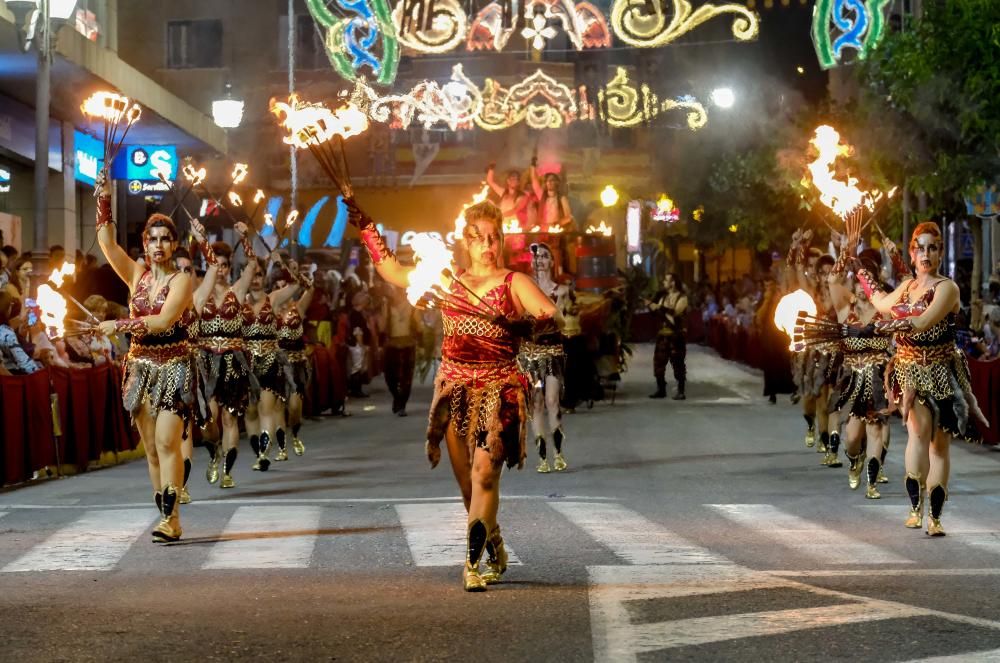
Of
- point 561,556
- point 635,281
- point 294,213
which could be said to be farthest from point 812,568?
point 635,281

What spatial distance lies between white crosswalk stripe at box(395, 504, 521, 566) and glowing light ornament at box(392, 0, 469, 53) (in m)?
15.0

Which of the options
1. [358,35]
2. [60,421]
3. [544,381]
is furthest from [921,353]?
[358,35]

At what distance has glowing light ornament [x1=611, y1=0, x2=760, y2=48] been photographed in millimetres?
26781

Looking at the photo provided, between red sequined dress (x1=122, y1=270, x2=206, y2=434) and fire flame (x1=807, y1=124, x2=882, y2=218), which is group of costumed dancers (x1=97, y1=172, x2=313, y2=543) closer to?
red sequined dress (x1=122, y1=270, x2=206, y2=434)

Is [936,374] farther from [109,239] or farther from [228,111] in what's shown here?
[228,111]

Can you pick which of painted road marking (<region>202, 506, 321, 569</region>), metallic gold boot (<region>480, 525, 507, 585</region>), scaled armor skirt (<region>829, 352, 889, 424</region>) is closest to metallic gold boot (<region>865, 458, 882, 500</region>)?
scaled armor skirt (<region>829, 352, 889, 424</region>)

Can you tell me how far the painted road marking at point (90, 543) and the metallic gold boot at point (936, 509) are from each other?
524 centimetres

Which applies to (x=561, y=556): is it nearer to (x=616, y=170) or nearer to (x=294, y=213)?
(x=294, y=213)

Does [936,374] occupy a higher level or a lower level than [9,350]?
lower

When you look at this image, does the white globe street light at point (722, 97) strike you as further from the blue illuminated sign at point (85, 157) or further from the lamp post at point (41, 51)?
the lamp post at point (41, 51)

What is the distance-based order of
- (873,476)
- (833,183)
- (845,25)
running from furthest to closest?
(845,25) < (873,476) < (833,183)

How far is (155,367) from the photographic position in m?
11.6

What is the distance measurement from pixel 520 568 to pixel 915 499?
11.4ft

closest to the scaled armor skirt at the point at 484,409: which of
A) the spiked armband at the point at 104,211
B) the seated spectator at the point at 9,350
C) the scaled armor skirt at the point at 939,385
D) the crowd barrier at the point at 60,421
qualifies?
the spiked armband at the point at 104,211
